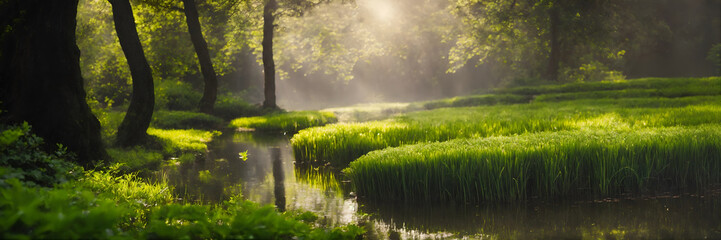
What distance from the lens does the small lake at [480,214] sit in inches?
241

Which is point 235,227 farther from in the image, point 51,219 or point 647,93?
point 647,93

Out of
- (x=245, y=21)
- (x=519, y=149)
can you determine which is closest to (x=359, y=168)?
(x=519, y=149)

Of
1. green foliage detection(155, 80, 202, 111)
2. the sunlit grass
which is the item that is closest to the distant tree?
the sunlit grass

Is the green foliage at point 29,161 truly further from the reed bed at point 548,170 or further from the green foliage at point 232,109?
the green foliage at point 232,109

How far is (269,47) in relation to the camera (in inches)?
1151

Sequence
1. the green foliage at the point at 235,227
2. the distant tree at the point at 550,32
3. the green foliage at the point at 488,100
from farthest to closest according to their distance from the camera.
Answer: the distant tree at the point at 550,32 → the green foliage at the point at 488,100 → the green foliage at the point at 235,227

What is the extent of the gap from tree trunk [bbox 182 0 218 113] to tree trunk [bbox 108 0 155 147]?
912 cm

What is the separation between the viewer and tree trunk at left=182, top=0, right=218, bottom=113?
72.4 ft

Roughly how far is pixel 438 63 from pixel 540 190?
165 feet

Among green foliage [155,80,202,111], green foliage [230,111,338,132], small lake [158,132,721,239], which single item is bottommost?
small lake [158,132,721,239]

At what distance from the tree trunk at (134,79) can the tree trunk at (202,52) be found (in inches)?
359

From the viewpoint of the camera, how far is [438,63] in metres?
57.4

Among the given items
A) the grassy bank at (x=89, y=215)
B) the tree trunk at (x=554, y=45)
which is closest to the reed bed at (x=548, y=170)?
the grassy bank at (x=89, y=215)

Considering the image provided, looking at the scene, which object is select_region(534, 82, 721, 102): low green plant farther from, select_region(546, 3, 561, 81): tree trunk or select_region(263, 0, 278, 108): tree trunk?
select_region(263, 0, 278, 108): tree trunk
